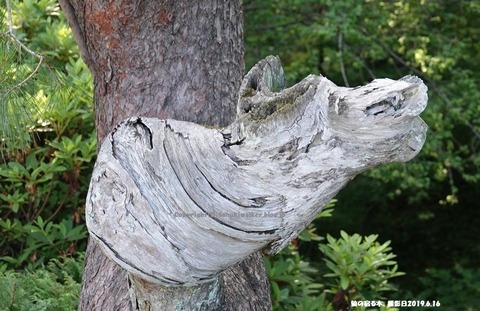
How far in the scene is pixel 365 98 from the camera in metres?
1.99

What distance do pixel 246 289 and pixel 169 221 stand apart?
880mm

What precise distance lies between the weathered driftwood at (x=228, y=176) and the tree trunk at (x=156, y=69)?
590 mm

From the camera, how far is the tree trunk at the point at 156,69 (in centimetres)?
284

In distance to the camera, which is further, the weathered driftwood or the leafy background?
the leafy background

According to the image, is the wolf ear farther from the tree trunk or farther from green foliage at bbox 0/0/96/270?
green foliage at bbox 0/0/96/270

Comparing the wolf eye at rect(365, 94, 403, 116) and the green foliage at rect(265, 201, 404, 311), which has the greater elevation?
the wolf eye at rect(365, 94, 403, 116)

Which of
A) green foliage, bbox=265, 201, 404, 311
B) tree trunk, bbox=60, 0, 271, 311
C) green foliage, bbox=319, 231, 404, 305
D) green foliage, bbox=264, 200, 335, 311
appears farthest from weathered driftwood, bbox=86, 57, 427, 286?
green foliage, bbox=319, 231, 404, 305

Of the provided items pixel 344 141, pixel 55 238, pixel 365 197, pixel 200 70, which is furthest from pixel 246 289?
pixel 365 197

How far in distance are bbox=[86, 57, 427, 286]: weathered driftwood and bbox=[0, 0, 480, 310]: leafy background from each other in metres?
0.76

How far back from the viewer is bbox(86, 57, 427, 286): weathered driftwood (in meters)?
2.07

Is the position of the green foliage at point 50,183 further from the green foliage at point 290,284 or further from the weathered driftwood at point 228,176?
the weathered driftwood at point 228,176

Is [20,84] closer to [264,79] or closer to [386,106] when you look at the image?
[264,79]

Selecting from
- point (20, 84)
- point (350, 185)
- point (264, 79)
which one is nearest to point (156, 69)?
point (20, 84)

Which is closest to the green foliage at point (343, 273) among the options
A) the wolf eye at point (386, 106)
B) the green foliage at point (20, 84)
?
the green foliage at point (20, 84)
